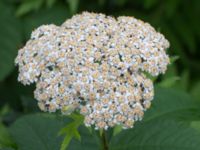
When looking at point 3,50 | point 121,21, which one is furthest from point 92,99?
point 3,50

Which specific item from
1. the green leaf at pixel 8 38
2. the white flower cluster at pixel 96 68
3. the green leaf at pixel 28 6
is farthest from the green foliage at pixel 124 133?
the green leaf at pixel 28 6

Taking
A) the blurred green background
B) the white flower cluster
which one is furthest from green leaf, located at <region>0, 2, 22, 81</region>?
the white flower cluster

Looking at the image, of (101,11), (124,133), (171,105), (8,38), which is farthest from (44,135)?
(101,11)

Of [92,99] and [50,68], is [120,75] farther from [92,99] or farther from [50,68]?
[50,68]

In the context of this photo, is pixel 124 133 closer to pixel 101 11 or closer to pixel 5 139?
pixel 5 139

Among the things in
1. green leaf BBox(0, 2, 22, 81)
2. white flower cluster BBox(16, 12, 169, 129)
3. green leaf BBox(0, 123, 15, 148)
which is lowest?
green leaf BBox(0, 123, 15, 148)

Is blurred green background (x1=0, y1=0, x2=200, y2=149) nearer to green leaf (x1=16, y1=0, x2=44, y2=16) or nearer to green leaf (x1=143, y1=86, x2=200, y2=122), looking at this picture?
green leaf (x1=16, y1=0, x2=44, y2=16)
